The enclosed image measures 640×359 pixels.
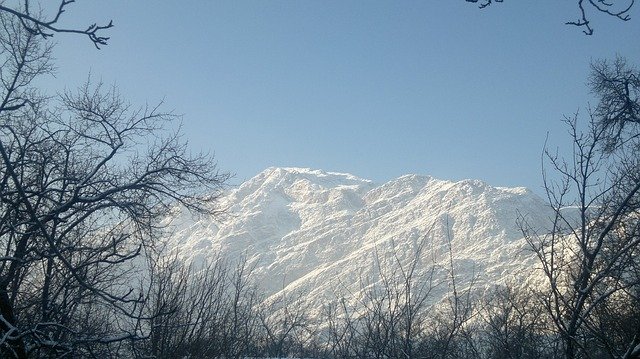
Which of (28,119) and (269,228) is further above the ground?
(269,228)

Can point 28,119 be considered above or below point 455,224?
below

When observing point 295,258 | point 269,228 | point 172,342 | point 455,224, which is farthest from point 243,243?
point 172,342

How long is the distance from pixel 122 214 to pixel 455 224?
15851 cm

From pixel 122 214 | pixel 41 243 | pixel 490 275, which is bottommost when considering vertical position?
pixel 41 243

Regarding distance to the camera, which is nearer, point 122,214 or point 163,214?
point 122,214

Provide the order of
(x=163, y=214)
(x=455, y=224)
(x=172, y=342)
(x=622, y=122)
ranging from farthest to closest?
(x=455, y=224), (x=172, y=342), (x=163, y=214), (x=622, y=122)

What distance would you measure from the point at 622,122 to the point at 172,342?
8.60m

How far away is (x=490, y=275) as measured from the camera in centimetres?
11519

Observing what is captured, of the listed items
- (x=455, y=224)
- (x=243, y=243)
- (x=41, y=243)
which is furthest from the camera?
(x=455, y=224)

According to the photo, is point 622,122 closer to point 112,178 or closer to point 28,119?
point 112,178

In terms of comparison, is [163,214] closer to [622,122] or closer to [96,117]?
[96,117]

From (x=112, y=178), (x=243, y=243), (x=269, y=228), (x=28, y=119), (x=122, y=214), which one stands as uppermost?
(x=269, y=228)

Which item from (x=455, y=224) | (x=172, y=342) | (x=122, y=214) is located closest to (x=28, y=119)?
(x=122, y=214)

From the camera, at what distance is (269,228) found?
189750mm
